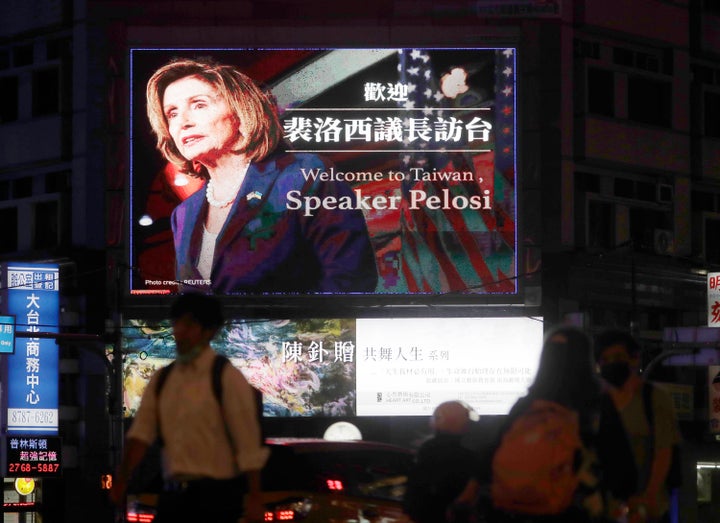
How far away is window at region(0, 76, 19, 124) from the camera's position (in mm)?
31859

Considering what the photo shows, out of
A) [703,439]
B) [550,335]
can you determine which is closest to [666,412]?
[550,335]

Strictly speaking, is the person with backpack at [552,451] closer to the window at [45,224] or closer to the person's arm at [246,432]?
the person's arm at [246,432]

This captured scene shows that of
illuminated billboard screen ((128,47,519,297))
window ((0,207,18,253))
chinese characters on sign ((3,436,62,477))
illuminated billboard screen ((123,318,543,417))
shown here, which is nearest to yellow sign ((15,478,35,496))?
chinese characters on sign ((3,436,62,477))

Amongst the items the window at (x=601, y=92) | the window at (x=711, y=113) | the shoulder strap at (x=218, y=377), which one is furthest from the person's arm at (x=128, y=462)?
the window at (x=711, y=113)

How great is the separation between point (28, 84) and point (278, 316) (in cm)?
756

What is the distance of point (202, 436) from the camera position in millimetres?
6781

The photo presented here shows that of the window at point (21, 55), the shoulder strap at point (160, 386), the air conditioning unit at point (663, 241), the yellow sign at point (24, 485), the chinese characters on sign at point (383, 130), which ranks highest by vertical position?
the window at point (21, 55)

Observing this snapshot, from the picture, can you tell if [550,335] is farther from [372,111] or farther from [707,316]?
[707,316]

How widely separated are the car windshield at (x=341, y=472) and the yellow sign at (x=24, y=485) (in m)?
19.5

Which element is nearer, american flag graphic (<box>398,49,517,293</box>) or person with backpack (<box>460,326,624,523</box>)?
person with backpack (<box>460,326,624,523</box>)

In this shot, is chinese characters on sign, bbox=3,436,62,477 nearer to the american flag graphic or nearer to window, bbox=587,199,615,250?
the american flag graphic

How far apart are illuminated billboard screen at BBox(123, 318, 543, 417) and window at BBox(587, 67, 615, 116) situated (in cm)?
491

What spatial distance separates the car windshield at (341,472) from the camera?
10711 millimetres

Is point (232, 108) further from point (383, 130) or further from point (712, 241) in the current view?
point (712, 241)
